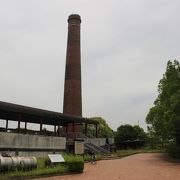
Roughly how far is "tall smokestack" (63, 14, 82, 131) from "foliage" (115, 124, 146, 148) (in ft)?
57.5

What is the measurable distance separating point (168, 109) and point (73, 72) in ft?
66.8

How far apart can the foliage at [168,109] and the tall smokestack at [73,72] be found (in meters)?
13.2

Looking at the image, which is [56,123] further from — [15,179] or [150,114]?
[15,179]

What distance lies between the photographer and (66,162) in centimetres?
2372

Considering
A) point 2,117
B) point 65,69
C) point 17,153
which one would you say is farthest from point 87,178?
point 65,69

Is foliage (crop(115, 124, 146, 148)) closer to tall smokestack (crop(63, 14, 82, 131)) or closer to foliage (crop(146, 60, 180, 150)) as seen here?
tall smokestack (crop(63, 14, 82, 131))

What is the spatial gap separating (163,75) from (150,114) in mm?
5056

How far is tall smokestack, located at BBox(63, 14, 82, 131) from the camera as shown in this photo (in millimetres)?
50812

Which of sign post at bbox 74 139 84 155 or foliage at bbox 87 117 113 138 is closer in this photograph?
sign post at bbox 74 139 84 155

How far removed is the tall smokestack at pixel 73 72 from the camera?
50812 mm

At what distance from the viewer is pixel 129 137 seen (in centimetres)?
6612

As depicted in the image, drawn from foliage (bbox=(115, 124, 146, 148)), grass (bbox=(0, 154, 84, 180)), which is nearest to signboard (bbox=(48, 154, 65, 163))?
grass (bbox=(0, 154, 84, 180))

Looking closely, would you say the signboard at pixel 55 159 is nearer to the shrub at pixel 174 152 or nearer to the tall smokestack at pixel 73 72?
the shrub at pixel 174 152

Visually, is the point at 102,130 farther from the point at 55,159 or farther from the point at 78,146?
the point at 55,159
